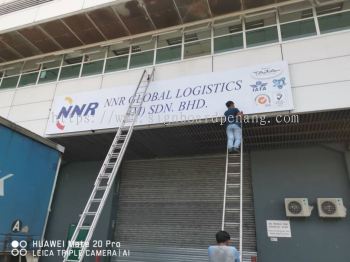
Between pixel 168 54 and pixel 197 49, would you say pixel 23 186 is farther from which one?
pixel 197 49

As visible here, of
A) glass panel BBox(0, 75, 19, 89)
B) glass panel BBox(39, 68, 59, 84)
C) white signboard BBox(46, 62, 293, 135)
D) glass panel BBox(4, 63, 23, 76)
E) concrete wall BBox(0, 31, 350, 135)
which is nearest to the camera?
concrete wall BBox(0, 31, 350, 135)

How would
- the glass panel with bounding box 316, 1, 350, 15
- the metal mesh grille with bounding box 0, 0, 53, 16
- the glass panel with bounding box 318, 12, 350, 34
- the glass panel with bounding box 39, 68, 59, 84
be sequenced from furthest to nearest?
1. the metal mesh grille with bounding box 0, 0, 53, 16
2. the glass panel with bounding box 39, 68, 59, 84
3. the glass panel with bounding box 316, 1, 350, 15
4. the glass panel with bounding box 318, 12, 350, 34

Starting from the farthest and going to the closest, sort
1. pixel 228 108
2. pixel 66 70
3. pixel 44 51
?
pixel 44 51 < pixel 66 70 < pixel 228 108

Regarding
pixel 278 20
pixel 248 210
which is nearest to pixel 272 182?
pixel 248 210

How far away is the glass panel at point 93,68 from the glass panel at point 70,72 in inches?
10.8

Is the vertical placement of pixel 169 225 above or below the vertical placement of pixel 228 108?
below

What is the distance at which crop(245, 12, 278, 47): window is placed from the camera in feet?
28.2

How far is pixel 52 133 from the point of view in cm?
942

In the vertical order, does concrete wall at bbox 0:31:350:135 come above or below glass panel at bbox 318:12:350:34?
below

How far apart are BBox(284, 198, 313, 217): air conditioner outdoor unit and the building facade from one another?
219 mm

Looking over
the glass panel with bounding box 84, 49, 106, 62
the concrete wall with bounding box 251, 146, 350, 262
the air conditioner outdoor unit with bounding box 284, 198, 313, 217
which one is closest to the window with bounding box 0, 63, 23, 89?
the glass panel with bounding box 84, 49, 106, 62

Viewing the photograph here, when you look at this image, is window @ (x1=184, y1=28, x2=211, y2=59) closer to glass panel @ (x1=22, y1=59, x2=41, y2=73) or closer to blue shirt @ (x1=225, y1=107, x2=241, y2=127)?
blue shirt @ (x1=225, y1=107, x2=241, y2=127)

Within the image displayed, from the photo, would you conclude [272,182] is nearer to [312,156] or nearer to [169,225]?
[312,156]

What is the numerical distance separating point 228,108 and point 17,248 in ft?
17.9
